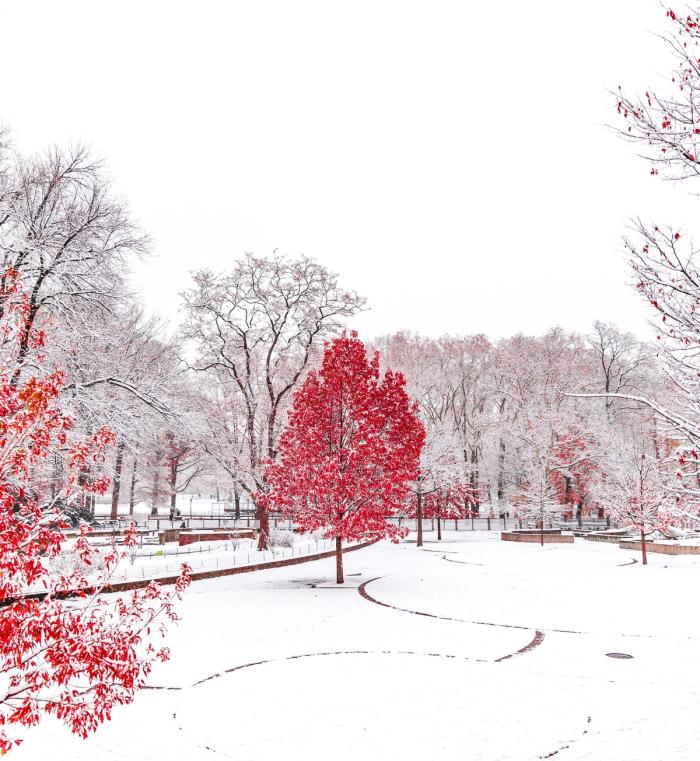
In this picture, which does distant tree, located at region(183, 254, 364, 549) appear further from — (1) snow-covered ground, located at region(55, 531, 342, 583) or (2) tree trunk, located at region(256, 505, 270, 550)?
(1) snow-covered ground, located at region(55, 531, 342, 583)

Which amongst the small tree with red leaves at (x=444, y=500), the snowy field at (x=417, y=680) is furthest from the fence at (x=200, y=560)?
the small tree with red leaves at (x=444, y=500)

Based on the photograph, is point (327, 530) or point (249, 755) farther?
point (327, 530)

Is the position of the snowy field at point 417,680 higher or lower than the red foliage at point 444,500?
lower

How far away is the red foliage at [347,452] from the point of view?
18641mm

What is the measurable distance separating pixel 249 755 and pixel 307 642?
527cm

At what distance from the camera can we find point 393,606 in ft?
52.5

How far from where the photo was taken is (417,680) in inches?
380

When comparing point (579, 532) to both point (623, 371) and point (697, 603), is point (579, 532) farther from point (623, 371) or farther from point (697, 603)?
point (697, 603)

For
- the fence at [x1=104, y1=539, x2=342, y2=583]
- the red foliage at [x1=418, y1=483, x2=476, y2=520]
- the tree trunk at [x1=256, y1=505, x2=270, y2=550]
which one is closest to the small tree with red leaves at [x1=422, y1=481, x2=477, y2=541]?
the red foliage at [x1=418, y1=483, x2=476, y2=520]

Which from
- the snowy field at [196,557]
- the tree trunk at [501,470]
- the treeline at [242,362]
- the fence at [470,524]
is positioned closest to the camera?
the treeline at [242,362]

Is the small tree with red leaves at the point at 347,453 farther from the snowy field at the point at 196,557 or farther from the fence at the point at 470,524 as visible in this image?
the fence at the point at 470,524

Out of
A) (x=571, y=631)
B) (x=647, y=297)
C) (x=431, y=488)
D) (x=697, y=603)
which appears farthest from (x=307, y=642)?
(x=431, y=488)

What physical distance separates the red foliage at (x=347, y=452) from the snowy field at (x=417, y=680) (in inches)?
95.1

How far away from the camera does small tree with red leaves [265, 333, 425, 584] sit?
1864cm
